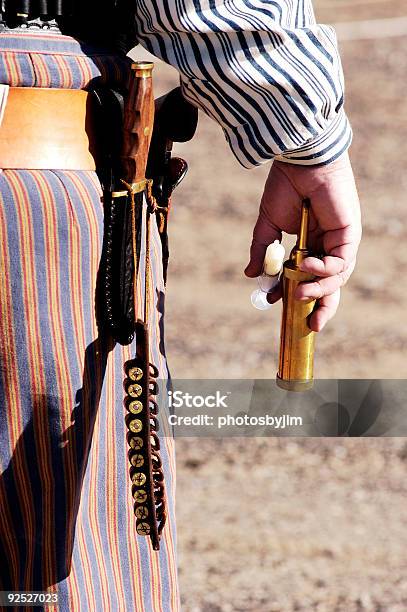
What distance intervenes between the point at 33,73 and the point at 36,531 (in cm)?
52

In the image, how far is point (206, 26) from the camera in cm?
118

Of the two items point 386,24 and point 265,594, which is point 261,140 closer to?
point 265,594

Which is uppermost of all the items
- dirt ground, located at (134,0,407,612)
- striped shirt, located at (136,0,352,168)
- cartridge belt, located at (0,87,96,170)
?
striped shirt, located at (136,0,352,168)

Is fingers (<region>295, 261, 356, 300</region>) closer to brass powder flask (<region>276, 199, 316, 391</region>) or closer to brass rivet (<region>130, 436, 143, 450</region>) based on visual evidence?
brass powder flask (<region>276, 199, 316, 391</region>)

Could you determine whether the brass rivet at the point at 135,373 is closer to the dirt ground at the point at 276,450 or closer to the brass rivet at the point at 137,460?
the brass rivet at the point at 137,460

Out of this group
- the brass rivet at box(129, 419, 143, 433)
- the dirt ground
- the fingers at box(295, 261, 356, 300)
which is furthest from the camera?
the dirt ground

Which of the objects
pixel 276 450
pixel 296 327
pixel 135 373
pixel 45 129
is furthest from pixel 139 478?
pixel 276 450

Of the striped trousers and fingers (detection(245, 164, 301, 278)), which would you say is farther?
fingers (detection(245, 164, 301, 278))

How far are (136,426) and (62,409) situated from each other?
102 millimetres

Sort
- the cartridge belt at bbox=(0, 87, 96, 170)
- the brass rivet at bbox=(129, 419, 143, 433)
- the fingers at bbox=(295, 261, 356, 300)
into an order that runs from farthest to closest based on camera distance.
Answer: the fingers at bbox=(295, 261, 356, 300) < the brass rivet at bbox=(129, 419, 143, 433) < the cartridge belt at bbox=(0, 87, 96, 170)

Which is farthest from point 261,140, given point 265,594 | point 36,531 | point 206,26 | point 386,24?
point 386,24

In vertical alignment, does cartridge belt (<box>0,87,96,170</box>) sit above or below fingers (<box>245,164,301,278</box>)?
above

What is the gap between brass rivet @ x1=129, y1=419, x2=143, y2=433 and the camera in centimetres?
125

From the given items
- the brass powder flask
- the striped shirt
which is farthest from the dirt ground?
the striped shirt
